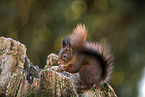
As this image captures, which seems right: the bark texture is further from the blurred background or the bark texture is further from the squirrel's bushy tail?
the blurred background

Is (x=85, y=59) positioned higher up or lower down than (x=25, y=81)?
higher up

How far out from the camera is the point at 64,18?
4.61m

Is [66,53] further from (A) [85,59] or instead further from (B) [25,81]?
(B) [25,81]

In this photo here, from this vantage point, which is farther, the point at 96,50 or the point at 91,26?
the point at 91,26

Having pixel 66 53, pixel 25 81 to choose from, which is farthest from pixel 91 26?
pixel 25 81

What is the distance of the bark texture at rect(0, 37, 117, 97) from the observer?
3.69 ft

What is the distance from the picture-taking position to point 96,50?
5.33ft

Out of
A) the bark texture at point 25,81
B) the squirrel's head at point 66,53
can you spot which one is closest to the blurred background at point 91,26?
the squirrel's head at point 66,53

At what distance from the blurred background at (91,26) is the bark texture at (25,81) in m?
3.23

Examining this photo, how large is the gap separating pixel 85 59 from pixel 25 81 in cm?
61

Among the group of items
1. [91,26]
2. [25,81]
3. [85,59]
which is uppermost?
[91,26]

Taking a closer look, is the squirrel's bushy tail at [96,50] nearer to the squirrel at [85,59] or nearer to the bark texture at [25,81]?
the squirrel at [85,59]

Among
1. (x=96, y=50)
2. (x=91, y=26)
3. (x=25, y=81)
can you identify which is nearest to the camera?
(x=25, y=81)

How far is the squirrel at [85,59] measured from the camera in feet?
4.97
